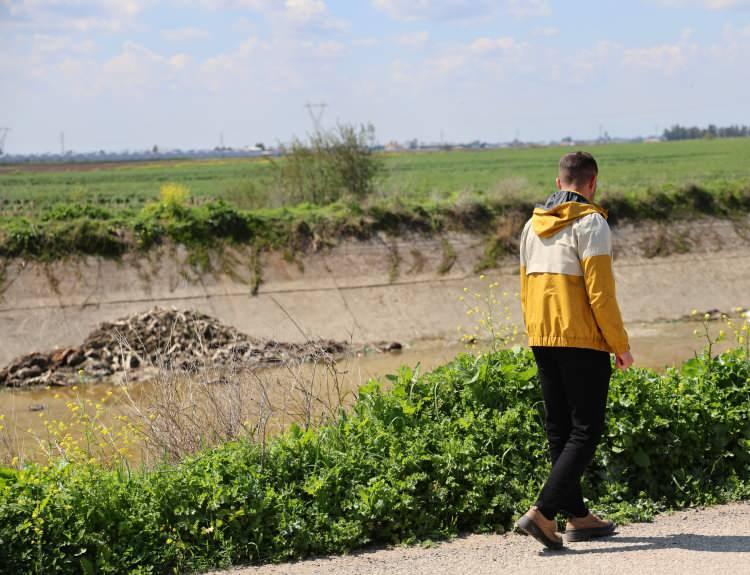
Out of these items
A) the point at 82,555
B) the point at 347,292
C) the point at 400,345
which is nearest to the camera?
the point at 82,555

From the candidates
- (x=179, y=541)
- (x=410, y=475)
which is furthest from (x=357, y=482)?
(x=179, y=541)

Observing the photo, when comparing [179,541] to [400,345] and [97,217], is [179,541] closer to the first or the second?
[400,345]

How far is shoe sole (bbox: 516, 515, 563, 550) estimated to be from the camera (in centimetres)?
603

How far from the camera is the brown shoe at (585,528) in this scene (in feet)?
20.5

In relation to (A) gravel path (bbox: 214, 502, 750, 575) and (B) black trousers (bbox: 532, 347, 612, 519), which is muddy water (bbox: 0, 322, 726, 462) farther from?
(B) black trousers (bbox: 532, 347, 612, 519)

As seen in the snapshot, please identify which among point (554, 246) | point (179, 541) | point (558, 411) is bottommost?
point (179, 541)

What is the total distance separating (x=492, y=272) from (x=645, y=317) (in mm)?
3567

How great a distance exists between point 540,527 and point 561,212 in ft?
6.30

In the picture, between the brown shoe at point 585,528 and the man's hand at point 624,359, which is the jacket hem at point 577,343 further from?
the brown shoe at point 585,528

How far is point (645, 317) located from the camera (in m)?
21.7

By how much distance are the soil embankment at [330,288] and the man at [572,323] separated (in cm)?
1326

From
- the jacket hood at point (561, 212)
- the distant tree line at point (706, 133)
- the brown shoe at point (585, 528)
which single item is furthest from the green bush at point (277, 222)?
the distant tree line at point (706, 133)

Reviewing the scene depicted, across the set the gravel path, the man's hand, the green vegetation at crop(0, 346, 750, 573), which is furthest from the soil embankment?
the man's hand

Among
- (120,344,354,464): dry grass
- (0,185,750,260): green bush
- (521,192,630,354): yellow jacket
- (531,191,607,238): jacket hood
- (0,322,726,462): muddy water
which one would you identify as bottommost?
(0,322,726,462): muddy water
